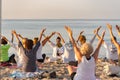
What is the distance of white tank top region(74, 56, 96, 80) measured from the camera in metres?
8.34

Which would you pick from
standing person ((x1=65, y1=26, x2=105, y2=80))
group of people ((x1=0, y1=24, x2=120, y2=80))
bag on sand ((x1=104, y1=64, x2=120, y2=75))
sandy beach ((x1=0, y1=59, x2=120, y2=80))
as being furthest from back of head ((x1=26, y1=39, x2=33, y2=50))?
bag on sand ((x1=104, y1=64, x2=120, y2=75))

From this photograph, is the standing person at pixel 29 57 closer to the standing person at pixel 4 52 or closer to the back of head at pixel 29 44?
the back of head at pixel 29 44

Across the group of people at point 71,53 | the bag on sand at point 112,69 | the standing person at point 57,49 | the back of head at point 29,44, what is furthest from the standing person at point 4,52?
the bag on sand at point 112,69

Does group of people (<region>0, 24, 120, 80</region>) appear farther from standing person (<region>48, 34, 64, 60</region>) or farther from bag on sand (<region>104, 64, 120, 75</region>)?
bag on sand (<region>104, 64, 120, 75</region>)

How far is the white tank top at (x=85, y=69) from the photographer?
328 inches

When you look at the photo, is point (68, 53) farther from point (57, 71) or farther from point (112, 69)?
point (112, 69)

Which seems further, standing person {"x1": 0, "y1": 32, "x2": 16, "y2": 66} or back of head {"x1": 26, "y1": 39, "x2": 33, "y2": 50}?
standing person {"x1": 0, "y1": 32, "x2": 16, "y2": 66}

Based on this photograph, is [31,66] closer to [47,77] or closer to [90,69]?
[47,77]

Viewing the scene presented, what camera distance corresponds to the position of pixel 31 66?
1066 centimetres

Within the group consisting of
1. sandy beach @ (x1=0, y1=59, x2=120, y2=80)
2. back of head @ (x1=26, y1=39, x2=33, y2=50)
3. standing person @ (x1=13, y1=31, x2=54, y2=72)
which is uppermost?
back of head @ (x1=26, y1=39, x2=33, y2=50)

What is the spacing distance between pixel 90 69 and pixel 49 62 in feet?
18.9

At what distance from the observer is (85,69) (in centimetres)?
853

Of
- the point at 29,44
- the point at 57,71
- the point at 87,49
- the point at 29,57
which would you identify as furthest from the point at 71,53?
the point at 87,49

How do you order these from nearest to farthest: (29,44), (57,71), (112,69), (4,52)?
(29,44) → (112,69) → (57,71) → (4,52)
